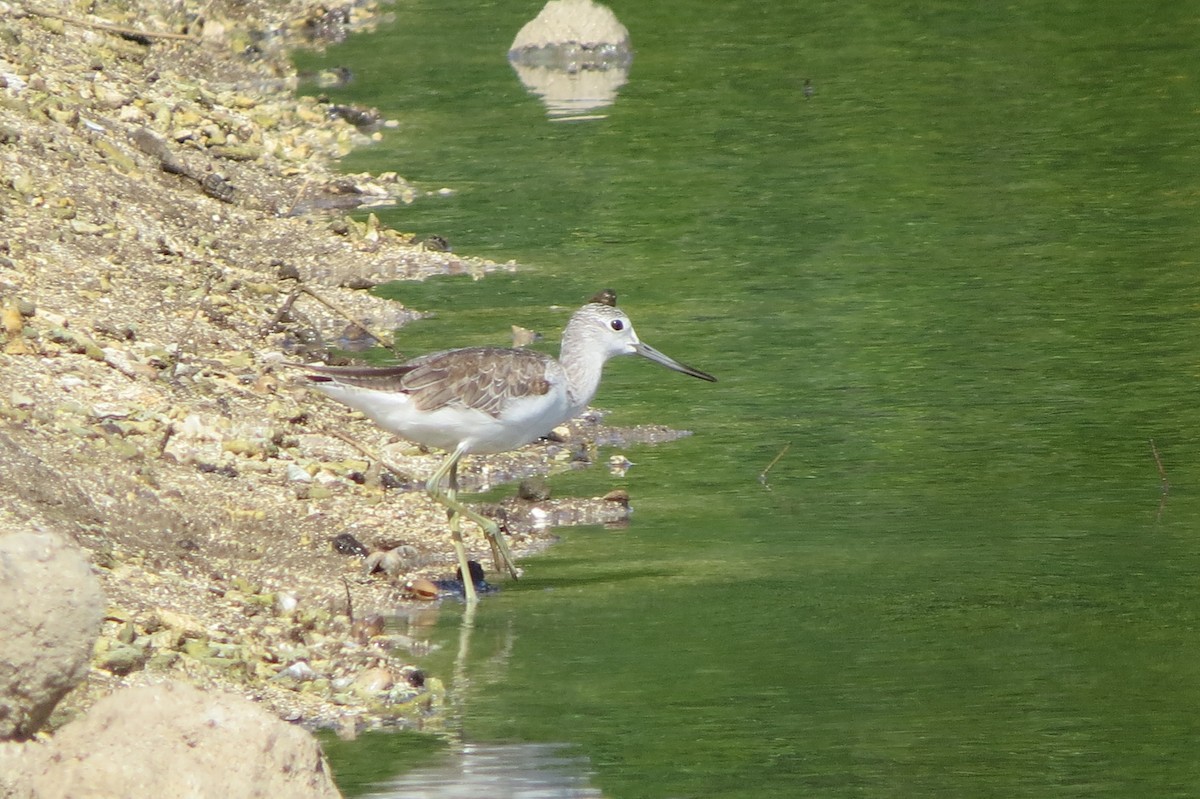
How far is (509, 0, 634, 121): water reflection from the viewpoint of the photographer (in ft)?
68.2

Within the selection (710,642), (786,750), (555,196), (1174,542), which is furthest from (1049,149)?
(786,750)

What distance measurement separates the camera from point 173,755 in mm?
5270

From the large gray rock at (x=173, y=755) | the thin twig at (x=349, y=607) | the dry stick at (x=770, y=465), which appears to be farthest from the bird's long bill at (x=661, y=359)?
the large gray rock at (x=173, y=755)

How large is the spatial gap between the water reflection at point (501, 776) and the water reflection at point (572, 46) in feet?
47.3

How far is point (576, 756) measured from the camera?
6.54 meters

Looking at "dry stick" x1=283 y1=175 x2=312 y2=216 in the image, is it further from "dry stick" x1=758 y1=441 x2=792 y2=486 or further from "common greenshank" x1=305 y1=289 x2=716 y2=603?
"common greenshank" x1=305 y1=289 x2=716 y2=603

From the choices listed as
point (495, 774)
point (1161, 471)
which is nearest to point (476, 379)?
point (495, 774)

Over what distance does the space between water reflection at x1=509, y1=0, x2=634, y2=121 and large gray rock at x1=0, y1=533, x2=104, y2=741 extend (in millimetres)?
15247

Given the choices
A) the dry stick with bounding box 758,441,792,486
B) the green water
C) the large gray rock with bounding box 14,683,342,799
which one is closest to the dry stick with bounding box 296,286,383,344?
the green water

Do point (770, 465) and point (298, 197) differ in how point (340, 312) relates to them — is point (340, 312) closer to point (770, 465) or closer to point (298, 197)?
point (770, 465)

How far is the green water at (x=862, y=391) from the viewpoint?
22.4ft

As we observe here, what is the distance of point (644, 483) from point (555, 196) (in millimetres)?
6037

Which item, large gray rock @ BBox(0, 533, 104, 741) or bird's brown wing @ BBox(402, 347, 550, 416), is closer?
large gray rock @ BBox(0, 533, 104, 741)

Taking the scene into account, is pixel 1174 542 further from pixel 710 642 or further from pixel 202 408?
pixel 202 408
